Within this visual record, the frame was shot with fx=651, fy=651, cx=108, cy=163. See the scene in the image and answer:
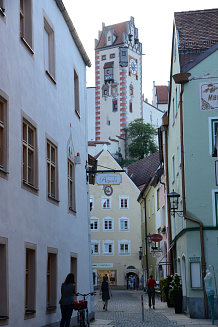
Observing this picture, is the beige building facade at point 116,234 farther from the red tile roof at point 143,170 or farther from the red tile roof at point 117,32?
the red tile roof at point 117,32

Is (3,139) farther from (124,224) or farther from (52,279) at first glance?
(124,224)

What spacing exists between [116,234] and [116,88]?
55.2 metres

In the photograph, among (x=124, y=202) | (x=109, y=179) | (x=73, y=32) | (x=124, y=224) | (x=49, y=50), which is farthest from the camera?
(x=124, y=202)

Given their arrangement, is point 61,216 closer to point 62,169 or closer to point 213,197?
point 62,169

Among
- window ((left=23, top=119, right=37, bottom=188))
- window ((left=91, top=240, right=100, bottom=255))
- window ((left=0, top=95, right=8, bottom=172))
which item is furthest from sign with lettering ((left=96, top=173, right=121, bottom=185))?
window ((left=91, top=240, right=100, bottom=255))

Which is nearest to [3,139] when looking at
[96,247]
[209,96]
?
[209,96]

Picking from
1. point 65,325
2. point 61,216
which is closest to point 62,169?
point 61,216

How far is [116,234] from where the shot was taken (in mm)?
69625

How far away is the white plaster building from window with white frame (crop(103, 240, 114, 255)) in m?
47.5

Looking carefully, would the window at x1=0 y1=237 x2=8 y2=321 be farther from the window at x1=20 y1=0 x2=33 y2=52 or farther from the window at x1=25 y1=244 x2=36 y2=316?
the window at x1=20 y1=0 x2=33 y2=52

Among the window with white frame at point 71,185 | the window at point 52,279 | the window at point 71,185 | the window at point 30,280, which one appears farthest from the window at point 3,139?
the window at point 71,185

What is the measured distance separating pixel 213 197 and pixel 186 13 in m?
9.87

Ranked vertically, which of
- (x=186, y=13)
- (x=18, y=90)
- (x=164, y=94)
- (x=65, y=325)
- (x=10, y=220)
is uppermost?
(x=164, y=94)

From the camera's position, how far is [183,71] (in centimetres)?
2450
